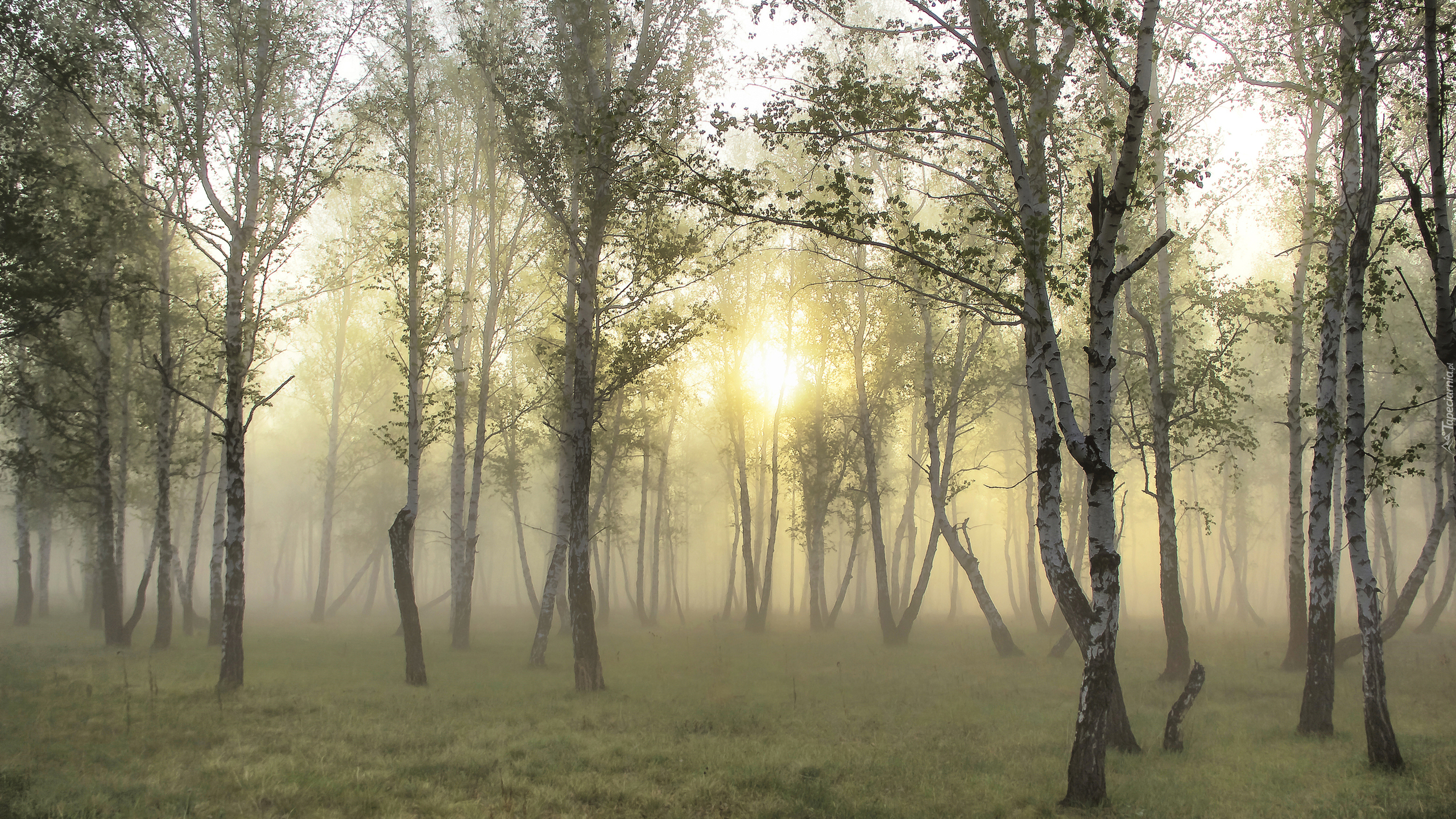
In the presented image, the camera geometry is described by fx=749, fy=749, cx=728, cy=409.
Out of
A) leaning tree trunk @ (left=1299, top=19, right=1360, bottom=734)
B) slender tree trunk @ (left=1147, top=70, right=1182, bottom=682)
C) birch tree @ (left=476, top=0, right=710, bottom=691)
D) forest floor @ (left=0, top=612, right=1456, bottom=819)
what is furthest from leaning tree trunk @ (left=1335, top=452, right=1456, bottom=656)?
birch tree @ (left=476, top=0, right=710, bottom=691)

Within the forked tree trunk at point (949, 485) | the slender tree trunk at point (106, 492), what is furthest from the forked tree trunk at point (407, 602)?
the forked tree trunk at point (949, 485)

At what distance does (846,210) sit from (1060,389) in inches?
130

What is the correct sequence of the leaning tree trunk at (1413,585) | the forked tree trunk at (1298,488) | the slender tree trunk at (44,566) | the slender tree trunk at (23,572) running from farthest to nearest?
the slender tree trunk at (44,566)
the slender tree trunk at (23,572)
the forked tree trunk at (1298,488)
the leaning tree trunk at (1413,585)

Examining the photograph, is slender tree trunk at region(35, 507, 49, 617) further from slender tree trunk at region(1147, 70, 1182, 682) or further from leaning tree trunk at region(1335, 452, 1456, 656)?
leaning tree trunk at region(1335, 452, 1456, 656)

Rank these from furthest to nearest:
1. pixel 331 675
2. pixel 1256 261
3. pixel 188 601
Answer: pixel 1256 261 < pixel 188 601 < pixel 331 675

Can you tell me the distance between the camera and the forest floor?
8.06 metres

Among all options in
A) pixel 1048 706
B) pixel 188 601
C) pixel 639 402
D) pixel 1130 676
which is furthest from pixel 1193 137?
pixel 188 601

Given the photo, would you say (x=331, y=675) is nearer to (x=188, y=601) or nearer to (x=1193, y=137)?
(x=188, y=601)

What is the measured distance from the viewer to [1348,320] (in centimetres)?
1004

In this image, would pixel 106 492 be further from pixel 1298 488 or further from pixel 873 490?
pixel 1298 488

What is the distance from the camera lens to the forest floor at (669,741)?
8.06m

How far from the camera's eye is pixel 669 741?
11188 millimetres

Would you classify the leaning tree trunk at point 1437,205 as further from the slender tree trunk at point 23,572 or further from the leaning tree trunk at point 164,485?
the slender tree trunk at point 23,572

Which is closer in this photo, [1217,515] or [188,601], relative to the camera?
[188,601]
